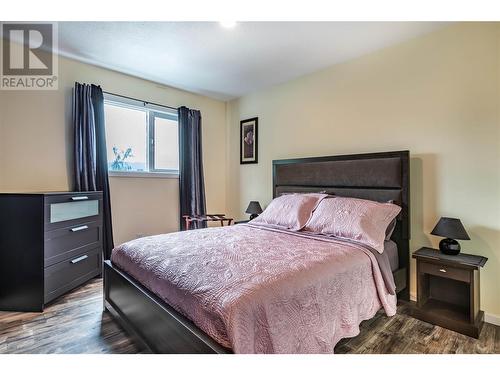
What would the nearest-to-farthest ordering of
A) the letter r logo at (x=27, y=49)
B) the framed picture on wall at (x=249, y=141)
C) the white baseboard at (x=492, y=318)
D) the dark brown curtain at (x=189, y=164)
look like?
the white baseboard at (x=492, y=318) < the letter r logo at (x=27, y=49) < the dark brown curtain at (x=189, y=164) < the framed picture on wall at (x=249, y=141)

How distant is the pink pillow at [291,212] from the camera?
8.70 ft

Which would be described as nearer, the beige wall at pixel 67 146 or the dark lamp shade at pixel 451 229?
the dark lamp shade at pixel 451 229

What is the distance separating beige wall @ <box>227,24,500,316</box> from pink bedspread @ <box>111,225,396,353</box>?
0.97 metres

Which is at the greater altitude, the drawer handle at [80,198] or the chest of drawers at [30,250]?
the drawer handle at [80,198]

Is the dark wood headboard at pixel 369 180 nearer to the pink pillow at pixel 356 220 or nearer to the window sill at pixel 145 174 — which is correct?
the pink pillow at pixel 356 220

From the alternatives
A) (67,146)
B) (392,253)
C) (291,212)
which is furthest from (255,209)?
(67,146)

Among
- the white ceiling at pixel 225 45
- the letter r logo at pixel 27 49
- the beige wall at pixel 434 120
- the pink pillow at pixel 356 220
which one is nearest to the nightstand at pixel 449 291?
the beige wall at pixel 434 120

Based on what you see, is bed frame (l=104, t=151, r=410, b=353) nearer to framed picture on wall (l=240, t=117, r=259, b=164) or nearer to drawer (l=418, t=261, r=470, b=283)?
drawer (l=418, t=261, r=470, b=283)

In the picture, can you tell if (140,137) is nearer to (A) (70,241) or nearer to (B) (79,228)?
(B) (79,228)

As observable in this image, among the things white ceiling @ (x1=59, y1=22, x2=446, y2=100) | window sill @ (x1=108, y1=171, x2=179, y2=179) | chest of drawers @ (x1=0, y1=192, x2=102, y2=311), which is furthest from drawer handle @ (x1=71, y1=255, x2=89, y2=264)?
white ceiling @ (x1=59, y1=22, x2=446, y2=100)

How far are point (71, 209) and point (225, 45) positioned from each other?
2.25m

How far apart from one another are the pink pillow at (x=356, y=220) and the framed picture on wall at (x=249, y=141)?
1.84 meters
